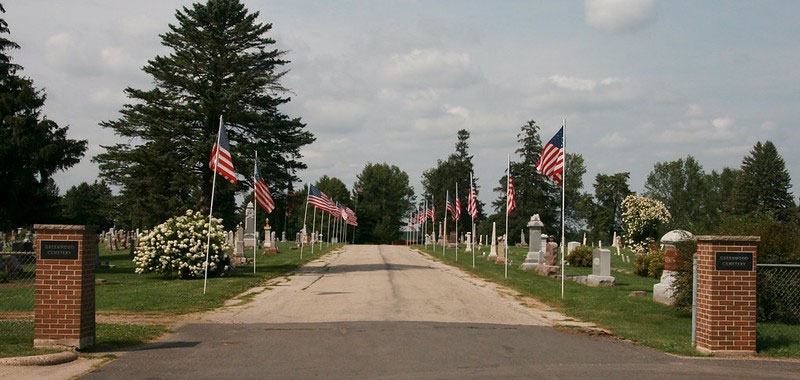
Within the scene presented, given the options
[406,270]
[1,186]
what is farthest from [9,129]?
[406,270]

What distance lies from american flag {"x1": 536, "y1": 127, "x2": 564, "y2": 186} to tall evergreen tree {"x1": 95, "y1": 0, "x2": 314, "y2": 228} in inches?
510

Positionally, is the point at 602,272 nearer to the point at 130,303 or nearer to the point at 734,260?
the point at 734,260

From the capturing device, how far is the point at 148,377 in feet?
29.8

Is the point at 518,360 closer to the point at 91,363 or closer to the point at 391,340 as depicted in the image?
the point at 391,340

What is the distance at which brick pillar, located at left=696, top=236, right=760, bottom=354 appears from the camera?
1151cm


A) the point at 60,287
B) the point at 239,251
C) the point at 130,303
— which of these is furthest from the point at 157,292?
the point at 239,251

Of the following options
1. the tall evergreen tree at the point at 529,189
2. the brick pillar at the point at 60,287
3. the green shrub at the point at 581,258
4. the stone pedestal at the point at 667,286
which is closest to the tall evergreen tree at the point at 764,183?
the tall evergreen tree at the point at 529,189

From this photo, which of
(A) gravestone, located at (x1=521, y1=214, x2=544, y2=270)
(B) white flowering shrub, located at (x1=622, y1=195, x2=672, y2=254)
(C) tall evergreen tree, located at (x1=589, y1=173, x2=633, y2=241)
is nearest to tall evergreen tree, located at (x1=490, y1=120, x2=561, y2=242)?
(C) tall evergreen tree, located at (x1=589, y1=173, x2=633, y2=241)

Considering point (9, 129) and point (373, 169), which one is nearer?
point (9, 129)

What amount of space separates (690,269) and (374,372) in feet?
28.8

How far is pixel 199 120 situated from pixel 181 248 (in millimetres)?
7464

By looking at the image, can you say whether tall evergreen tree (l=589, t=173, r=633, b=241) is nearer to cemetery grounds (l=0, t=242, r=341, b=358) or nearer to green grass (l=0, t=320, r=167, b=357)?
cemetery grounds (l=0, t=242, r=341, b=358)

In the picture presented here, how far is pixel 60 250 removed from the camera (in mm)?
10945

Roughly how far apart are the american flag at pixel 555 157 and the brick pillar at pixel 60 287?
14.4 m
